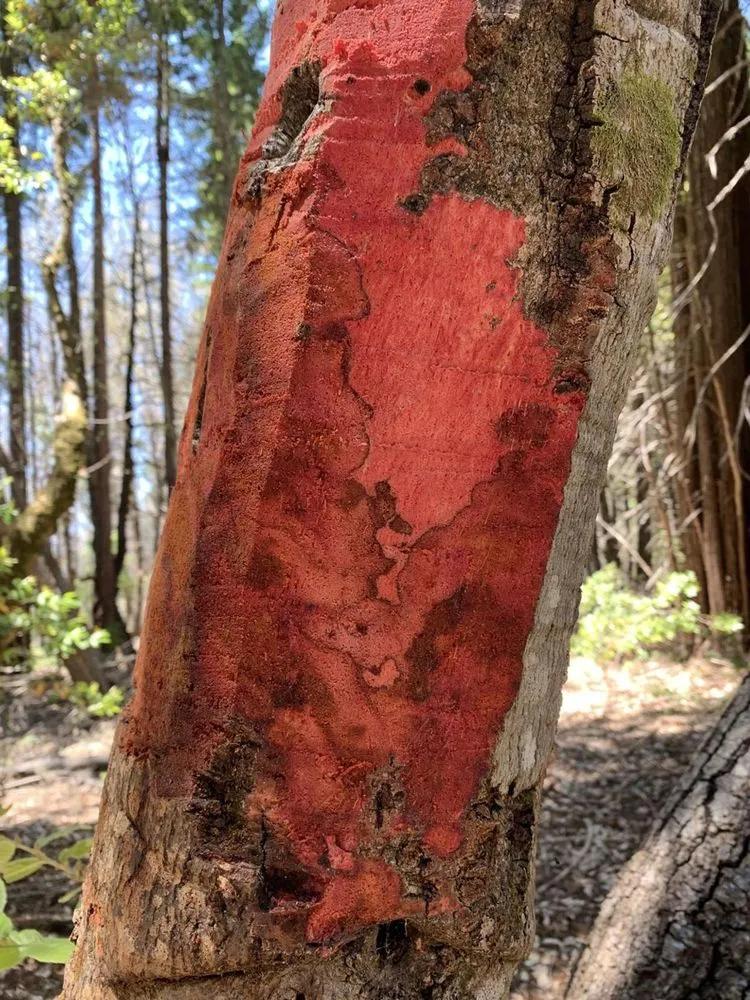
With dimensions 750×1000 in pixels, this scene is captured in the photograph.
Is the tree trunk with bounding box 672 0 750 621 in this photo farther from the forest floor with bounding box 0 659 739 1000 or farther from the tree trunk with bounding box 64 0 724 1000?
the tree trunk with bounding box 64 0 724 1000

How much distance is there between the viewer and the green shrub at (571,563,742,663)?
14.9 feet

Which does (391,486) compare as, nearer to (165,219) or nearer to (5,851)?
(5,851)

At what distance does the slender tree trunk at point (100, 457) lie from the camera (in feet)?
29.4

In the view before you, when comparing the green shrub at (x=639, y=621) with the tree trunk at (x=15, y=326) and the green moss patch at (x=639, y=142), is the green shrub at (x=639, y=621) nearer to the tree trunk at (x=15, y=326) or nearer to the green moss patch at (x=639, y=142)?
the green moss patch at (x=639, y=142)

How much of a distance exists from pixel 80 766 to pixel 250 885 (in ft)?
13.1

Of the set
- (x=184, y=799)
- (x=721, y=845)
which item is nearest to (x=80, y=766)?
(x=721, y=845)

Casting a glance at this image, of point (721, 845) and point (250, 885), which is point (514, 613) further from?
point (721, 845)

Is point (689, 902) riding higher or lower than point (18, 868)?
lower

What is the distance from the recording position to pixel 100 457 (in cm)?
965

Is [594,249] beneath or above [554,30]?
beneath

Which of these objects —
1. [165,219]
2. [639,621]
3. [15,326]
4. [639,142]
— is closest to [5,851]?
[639,142]

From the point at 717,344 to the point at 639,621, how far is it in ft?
5.44

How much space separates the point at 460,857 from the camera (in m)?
1.06

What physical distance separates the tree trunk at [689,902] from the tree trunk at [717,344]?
2723 millimetres
